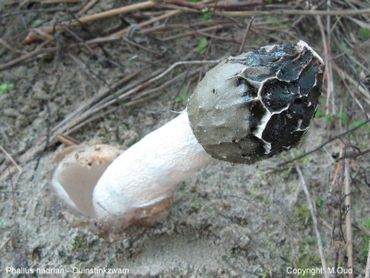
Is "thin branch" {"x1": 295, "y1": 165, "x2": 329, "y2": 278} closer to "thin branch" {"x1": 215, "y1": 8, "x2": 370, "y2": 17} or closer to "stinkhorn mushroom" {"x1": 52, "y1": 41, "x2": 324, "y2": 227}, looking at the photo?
"stinkhorn mushroom" {"x1": 52, "y1": 41, "x2": 324, "y2": 227}

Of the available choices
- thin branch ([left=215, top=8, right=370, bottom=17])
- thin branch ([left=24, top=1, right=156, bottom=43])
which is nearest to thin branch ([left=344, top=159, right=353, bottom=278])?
thin branch ([left=215, top=8, right=370, bottom=17])

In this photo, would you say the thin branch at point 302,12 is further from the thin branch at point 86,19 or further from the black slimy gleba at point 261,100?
the black slimy gleba at point 261,100

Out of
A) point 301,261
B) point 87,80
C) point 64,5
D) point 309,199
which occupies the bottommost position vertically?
point 301,261

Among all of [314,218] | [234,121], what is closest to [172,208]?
[314,218]

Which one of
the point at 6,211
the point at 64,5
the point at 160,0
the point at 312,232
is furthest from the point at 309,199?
the point at 64,5

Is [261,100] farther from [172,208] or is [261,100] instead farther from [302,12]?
[302,12]

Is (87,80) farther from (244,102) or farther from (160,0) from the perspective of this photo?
(244,102)

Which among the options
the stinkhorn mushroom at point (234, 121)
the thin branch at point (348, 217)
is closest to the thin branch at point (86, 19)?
the stinkhorn mushroom at point (234, 121)

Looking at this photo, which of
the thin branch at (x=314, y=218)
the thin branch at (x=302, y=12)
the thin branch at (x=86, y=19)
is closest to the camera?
the thin branch at (x=314, y=218)
